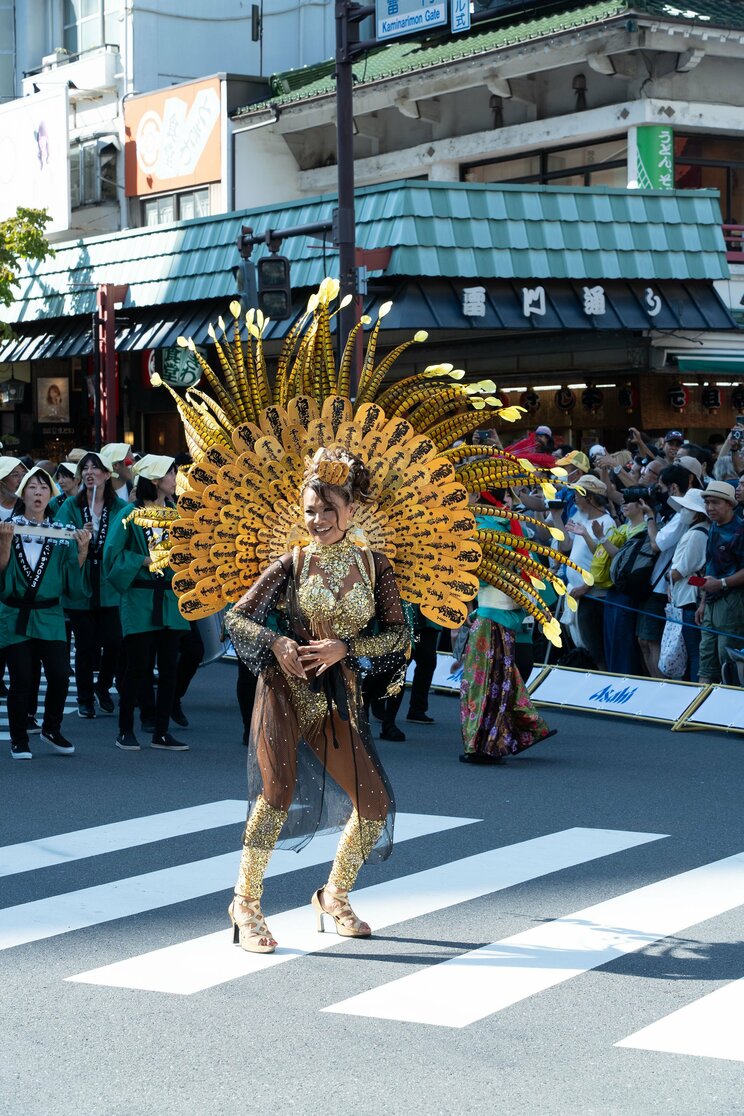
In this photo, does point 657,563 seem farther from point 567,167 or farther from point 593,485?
point 567,167

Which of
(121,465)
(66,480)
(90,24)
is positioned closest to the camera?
(121,465)

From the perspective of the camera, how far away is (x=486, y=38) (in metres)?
23.7

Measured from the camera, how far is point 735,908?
6703 mm

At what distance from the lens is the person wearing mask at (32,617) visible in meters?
10.7

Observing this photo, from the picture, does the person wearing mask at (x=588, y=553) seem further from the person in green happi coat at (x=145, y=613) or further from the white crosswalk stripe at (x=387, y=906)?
the white crosswalk stripe at (x=387, y=906)

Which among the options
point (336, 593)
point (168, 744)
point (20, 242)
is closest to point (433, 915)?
point (336, 593)

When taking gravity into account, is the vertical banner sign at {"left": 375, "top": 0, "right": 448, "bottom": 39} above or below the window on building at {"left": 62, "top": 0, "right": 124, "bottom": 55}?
below

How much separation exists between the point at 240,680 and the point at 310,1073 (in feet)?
21.7

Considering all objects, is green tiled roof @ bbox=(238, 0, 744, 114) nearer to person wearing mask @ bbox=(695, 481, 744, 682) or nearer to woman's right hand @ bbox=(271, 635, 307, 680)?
person wearing mask @ bbox=(695, 481, 744, 682)

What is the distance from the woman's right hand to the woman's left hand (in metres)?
0.03

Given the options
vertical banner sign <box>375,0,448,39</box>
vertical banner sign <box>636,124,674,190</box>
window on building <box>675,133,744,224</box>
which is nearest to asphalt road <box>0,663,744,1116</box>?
vertical banner sign <box>375,0,448,39</box>

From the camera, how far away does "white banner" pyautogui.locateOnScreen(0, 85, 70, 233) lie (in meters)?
29.1

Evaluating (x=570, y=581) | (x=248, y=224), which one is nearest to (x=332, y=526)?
(x=570, y=581)

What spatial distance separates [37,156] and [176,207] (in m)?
3.01
